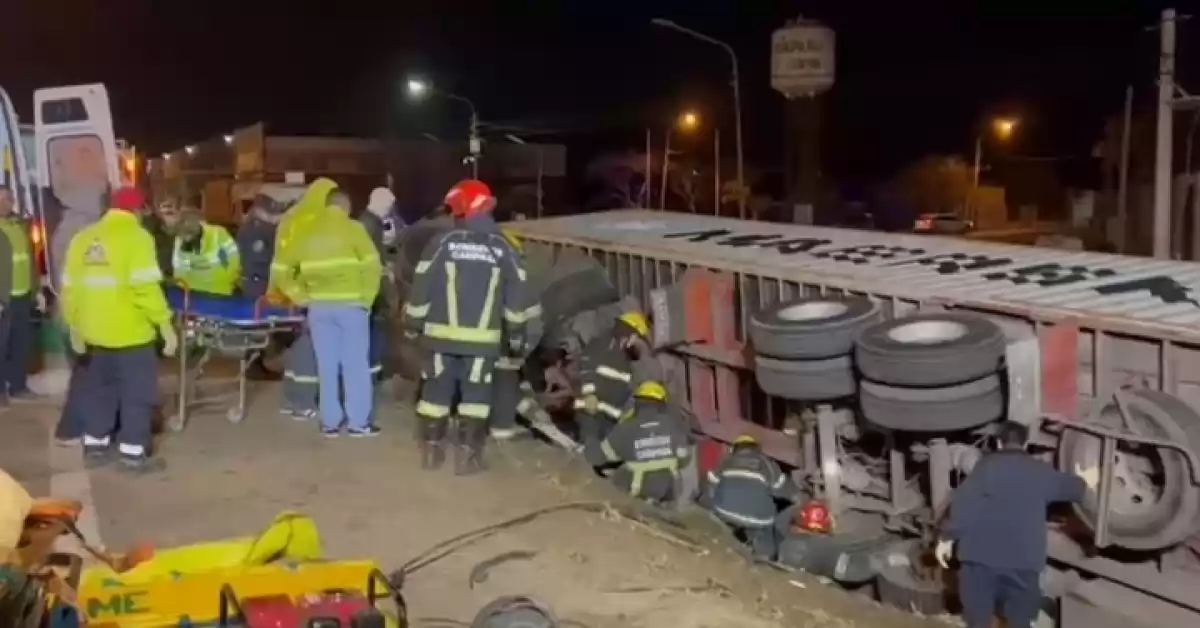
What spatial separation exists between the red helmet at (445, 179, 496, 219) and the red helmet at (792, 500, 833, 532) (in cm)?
261

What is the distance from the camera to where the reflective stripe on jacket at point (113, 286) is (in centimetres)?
816

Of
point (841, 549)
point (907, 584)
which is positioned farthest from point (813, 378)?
point (907, 584)

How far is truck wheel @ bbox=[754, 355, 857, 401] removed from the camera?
8.03 m

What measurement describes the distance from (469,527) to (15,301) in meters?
5.02

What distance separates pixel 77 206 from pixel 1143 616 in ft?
30.4

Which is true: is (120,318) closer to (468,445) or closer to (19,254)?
(468,445)

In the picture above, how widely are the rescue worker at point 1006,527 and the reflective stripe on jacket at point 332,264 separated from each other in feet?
14.1

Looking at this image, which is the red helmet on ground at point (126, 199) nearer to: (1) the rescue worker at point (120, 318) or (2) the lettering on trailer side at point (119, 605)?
(1) the rescue worker at point (120, 318)

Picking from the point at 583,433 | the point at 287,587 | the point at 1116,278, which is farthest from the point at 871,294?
the point at 287,587

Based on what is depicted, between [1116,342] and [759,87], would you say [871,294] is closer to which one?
[1116,342]

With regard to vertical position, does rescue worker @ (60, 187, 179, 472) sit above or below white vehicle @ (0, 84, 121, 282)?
below

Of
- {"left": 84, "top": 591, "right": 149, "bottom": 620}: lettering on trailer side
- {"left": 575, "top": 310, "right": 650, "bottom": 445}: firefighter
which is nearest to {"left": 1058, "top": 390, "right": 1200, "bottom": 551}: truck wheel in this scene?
{"left": 575, "top": 310, "right": 650, "bottom": 445}: firefighter

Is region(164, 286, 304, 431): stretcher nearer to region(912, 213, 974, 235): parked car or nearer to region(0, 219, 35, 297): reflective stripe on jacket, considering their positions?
region(0, 219, 35, 297): reflective stripe on jacket

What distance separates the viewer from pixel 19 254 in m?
10.5
